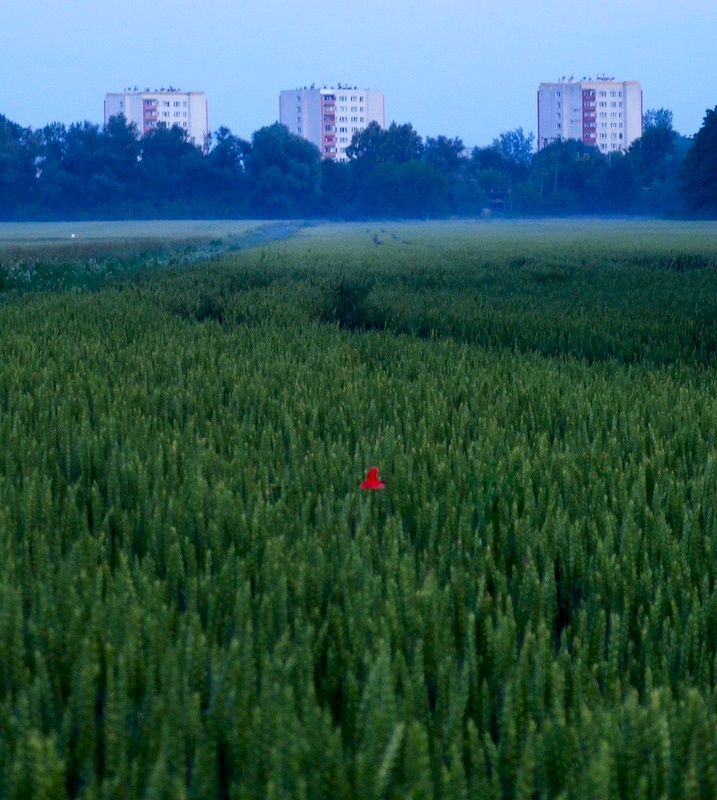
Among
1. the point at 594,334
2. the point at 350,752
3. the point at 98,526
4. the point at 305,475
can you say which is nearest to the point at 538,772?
the point at 350,752

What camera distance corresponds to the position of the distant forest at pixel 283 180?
8325cm

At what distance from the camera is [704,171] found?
67.2m

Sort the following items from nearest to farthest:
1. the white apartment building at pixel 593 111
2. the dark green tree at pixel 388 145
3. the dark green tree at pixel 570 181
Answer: the dark green tree at pixel 570 181, the dark green tree at pixel 388 145, the white apartment building at pixel 593 111

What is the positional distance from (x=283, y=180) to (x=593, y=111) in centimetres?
10448

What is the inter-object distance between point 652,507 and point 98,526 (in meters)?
1.23

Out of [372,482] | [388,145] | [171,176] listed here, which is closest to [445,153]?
[388,145]

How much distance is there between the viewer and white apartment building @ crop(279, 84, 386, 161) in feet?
575

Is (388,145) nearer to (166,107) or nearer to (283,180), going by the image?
(283,180)

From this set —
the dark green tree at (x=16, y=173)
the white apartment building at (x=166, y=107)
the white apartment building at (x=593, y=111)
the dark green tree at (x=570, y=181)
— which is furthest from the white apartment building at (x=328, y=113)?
the dark green tree at (x=16, y=173)

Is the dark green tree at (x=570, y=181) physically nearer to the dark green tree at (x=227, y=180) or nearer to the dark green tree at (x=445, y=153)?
the dark green tree at (x=445, y=153)

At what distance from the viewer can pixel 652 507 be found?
2.57 metres

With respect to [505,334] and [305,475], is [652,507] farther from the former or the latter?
[505,334]

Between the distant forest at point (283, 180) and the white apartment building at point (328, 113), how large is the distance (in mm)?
69916

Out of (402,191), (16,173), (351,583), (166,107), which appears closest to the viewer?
(351,583)
